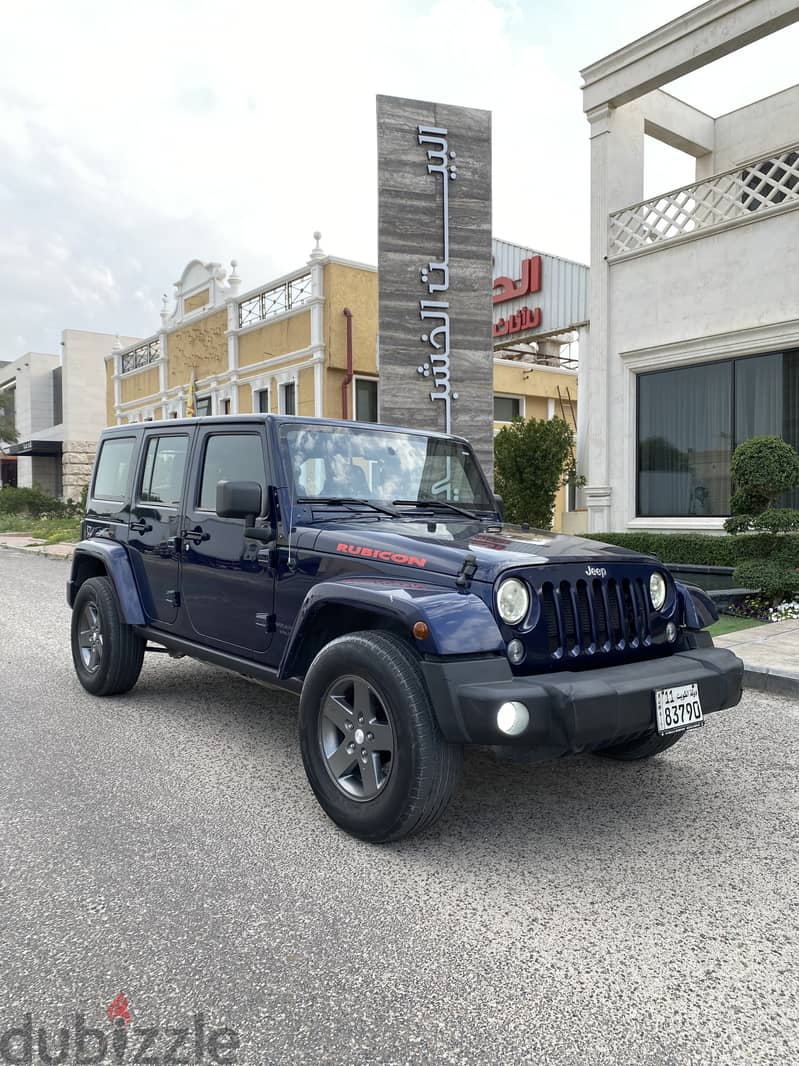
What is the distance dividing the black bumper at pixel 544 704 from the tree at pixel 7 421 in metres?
47.1

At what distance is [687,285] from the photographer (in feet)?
39.7

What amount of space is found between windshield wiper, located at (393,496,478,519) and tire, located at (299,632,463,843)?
46.8 inches

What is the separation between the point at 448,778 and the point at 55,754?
2.52m

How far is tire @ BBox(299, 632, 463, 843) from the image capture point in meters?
3.25

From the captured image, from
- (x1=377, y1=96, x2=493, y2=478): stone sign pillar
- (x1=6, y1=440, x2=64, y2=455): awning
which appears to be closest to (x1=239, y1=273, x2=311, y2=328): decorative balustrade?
(x1=377, y1=96, x2=493, y2=478): stone sign pillar

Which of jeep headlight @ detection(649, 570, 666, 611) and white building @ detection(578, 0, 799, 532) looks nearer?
jeep headlight @ detection(649, 570, 666, 611)

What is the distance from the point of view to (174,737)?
5000 millimetres

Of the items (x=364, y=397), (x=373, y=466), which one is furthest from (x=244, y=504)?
(x=364, y=397)

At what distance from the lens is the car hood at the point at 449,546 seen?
3.50 meters

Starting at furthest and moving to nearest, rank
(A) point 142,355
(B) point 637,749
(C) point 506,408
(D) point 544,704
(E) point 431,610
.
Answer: (A) point 142,355, (C) point 506,408, (B) point 637,749, (E) point 431,610, (D) point 544,704

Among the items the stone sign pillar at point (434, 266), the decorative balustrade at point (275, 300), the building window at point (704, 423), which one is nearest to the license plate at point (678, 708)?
the building window at point (704, 423)

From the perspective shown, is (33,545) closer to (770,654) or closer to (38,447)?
(38,447)

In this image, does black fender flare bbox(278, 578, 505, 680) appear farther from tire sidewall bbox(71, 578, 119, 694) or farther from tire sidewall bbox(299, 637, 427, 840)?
tire sidewall bbox(71, 578, 119, 694)

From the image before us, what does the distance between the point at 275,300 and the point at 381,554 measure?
20.0 metres
